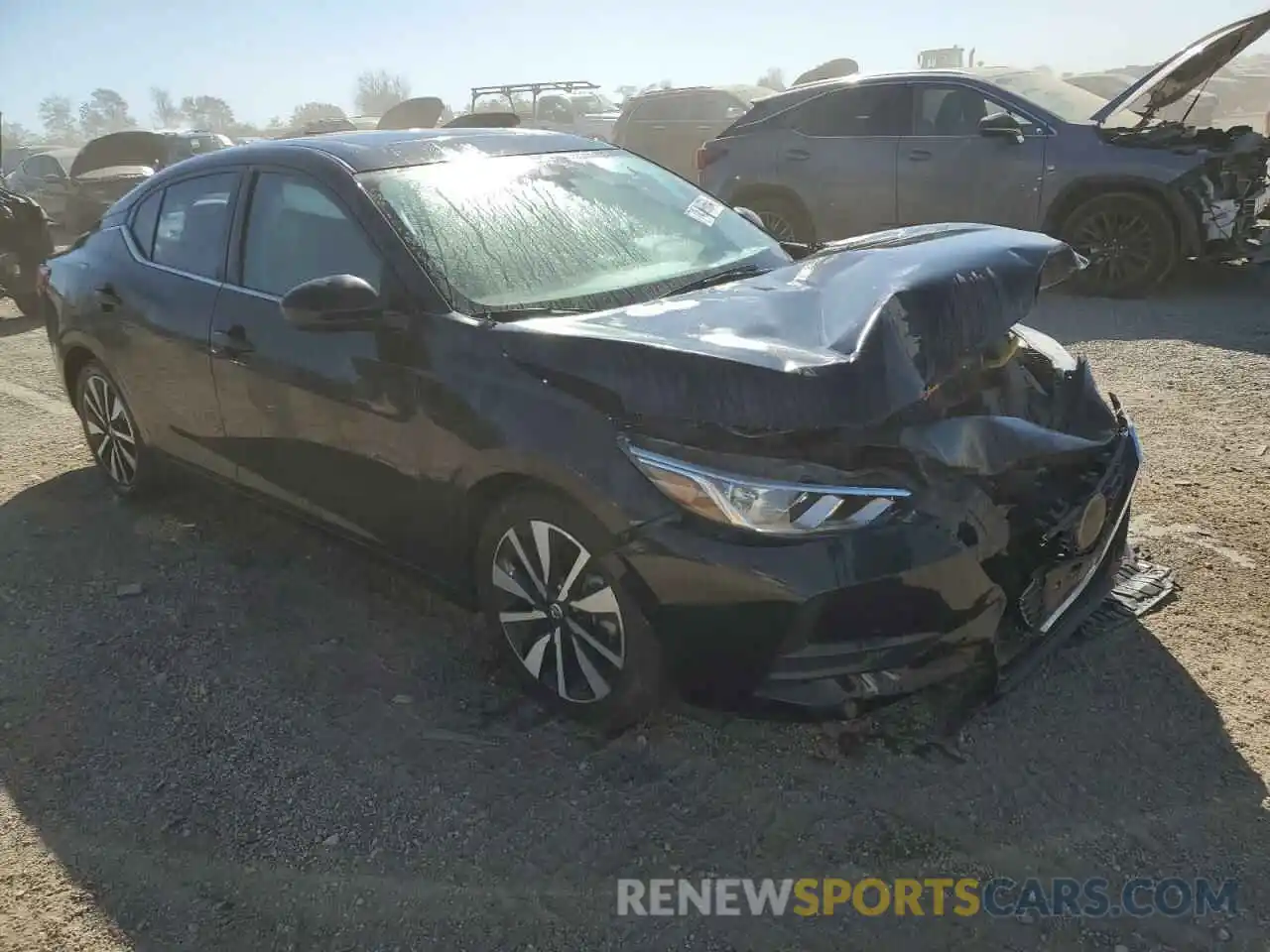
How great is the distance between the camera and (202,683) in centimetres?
329

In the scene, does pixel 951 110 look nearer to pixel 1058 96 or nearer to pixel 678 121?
pixel 1058 96

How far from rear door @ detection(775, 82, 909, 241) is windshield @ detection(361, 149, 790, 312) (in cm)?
502

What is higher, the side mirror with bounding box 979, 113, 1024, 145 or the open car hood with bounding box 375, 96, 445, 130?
the side mirror with bounding box 979, 113, 1024, 145

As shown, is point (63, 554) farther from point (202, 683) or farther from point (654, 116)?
point (654, 116)

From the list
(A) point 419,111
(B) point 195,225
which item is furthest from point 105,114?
(B) point 195,225

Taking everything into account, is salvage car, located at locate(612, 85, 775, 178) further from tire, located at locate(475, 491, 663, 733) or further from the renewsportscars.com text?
the renewsportscars.com text

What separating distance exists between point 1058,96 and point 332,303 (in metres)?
7.40

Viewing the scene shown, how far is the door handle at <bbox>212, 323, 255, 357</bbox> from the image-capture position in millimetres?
3559

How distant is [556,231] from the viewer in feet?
11.1

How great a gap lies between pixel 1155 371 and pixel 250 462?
503cm

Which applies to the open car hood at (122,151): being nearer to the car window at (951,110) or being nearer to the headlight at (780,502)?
the car window at (951,110)

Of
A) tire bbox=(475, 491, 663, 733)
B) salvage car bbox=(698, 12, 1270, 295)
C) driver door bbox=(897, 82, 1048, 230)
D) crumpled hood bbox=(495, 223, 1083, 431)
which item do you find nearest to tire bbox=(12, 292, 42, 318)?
salvage car bbox=(698, 12, 1270, 295)

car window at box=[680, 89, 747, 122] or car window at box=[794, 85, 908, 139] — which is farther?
car window at box=[680, 89, 747, 122]

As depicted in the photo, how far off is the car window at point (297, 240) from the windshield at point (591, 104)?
20.4m
